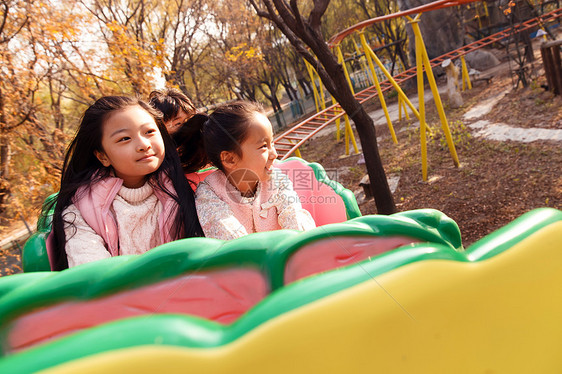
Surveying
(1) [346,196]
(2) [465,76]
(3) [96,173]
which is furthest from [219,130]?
(2) [465,76]

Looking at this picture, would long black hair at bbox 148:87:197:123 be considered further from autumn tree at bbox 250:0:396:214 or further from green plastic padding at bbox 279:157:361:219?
autumn tree at bbox 250:0:396:214

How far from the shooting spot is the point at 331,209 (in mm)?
1901

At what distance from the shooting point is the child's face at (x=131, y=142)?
1.39 metres

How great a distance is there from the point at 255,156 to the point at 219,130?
0.18 metres

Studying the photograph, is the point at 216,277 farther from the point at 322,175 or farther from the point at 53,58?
the point at 53,58

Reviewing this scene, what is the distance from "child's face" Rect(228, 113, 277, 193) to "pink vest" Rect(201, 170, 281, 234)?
48mm

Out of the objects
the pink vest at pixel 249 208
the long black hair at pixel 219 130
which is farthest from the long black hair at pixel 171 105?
the pink vest at pixel 249 208

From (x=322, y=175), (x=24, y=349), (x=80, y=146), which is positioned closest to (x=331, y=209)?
(x=322, y=175)

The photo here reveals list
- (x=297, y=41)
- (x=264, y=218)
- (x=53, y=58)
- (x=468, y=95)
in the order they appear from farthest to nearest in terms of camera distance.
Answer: (x=468, y=95) → (x=53, y=58) → (x=297, y=41) → (x=264, y=218)

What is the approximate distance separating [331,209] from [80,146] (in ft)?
3.53

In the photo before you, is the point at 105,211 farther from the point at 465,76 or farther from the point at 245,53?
the point at 245,53

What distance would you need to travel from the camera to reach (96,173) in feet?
5.00

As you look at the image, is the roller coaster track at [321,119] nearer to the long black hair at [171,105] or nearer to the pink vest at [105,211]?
the long black hair at [171,105]

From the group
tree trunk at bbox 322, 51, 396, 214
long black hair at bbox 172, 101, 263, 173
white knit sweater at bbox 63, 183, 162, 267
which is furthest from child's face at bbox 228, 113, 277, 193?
tree trunk at bbox 322, 51, 396, 214
